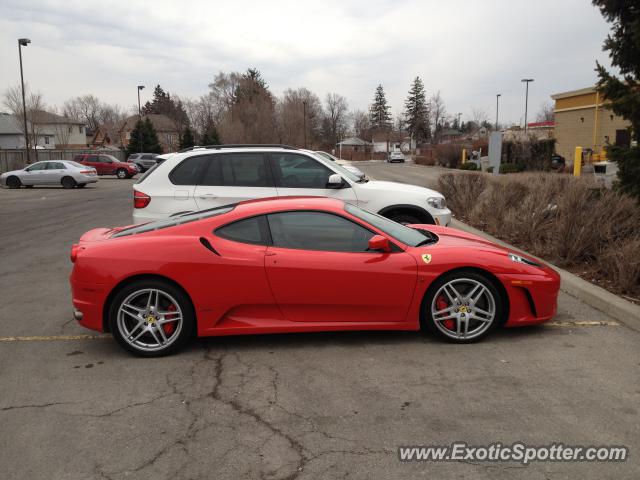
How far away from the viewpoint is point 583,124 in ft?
122

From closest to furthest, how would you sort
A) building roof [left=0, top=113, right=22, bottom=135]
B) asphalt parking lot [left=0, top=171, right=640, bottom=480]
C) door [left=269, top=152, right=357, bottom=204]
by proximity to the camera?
asphalt parking lot [left=0, top=171, right=640, bottom=480], door [left=269, top=152, right=357, bottom=204], building roof [left=0, top=113, right=22, bottom=135]

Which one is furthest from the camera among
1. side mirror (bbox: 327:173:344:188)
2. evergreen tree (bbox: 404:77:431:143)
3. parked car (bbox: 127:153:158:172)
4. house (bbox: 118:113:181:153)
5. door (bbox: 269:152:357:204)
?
evergreen tree (bbox: 404:77:431:143)

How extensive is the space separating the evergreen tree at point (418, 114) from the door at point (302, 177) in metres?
112

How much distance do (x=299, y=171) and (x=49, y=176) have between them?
24.3 meters

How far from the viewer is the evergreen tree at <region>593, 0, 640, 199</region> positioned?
8117 millimetres

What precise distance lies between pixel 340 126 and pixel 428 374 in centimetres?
12757

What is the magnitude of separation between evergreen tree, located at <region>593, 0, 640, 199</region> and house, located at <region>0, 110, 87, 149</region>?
60111 mm

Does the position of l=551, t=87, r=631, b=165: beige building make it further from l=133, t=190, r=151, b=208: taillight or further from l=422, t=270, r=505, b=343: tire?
l=422, t=270, r=505, b=343: tire

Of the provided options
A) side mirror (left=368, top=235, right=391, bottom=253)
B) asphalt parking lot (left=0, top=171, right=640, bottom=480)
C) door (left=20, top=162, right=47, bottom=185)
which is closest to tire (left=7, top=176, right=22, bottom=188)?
door (left=20, top=162, right=47, bottom=185)

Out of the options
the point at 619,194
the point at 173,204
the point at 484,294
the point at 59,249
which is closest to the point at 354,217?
the point at 484,294

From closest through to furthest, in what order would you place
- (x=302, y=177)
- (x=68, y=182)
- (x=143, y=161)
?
1. (x=302, y=177)
2. (x=68, y=182)
3. (x=143, y=161)

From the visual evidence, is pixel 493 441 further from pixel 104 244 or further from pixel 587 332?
pixel 104 244

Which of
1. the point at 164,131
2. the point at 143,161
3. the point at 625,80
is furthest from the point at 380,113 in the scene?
the point at 625,80

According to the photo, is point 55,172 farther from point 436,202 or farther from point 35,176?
point 436,202
